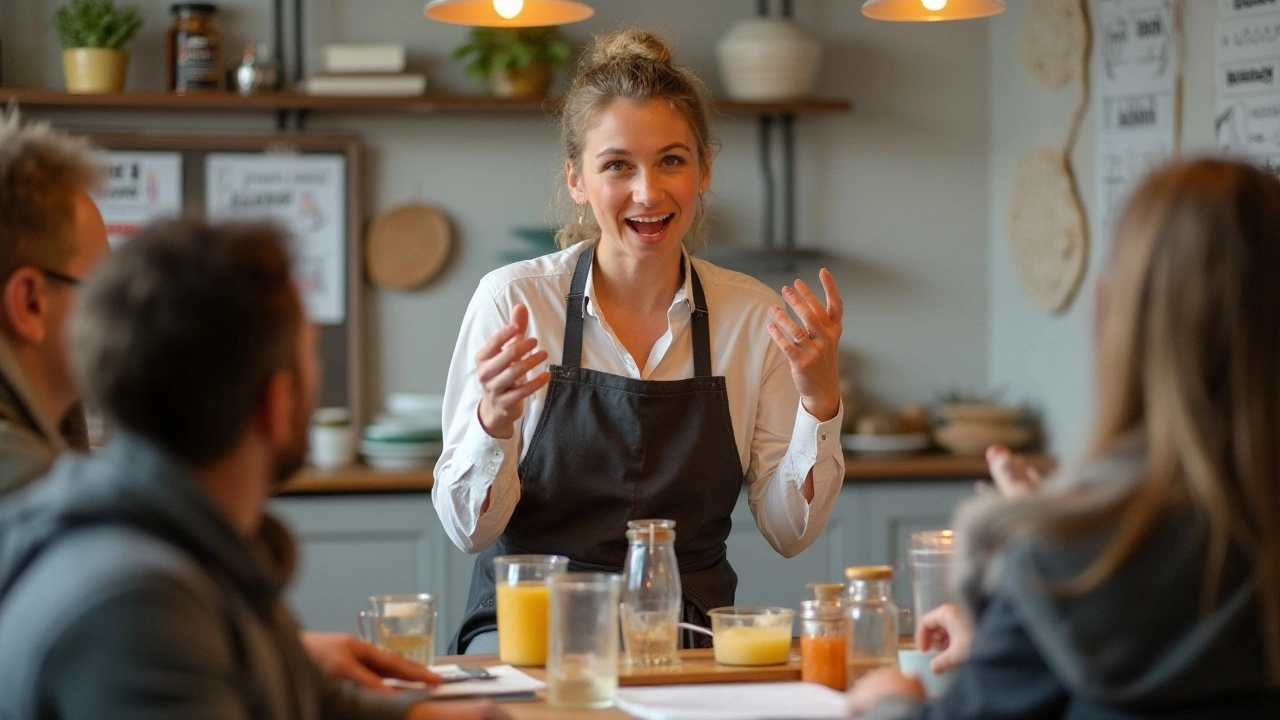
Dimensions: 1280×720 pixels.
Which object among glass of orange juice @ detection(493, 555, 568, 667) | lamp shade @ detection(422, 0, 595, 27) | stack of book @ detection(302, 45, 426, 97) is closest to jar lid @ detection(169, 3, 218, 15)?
stack of book @ detection(302, 45, 426, 97)

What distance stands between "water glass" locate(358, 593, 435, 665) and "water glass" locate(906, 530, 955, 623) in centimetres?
63

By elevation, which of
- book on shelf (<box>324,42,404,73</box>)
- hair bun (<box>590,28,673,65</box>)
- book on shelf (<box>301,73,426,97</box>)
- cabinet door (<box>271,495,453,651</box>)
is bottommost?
cabinet door (<box>271,495,453,651</box>)

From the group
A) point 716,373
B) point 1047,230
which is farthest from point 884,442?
point 716,373

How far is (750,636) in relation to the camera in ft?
6.30

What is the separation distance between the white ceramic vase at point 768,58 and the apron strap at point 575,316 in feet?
6.14

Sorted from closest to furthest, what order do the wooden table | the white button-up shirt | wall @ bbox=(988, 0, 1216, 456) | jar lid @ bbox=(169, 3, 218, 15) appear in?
the wooden table < the white button-up shirt < wall @ bbox=(988, 0, 1216, 456) < jar lid @ bbox=(169, 3, 218, 15)

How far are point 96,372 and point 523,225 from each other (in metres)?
3.30

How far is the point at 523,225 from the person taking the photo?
14.6 ft

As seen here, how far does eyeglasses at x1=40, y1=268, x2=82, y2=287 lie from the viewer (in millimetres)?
1689

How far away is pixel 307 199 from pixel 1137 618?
3.58 metres

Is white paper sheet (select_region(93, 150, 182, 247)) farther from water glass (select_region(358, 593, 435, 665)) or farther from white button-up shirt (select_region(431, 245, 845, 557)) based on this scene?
water glass (select_region(358, 593, 435, 665))

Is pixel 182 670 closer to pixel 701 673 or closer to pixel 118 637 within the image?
pixel 118 637

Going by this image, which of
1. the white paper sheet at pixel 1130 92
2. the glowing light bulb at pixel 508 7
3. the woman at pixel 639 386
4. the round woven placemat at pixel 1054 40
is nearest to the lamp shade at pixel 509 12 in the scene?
the glowing light bulb at pixel 508 7

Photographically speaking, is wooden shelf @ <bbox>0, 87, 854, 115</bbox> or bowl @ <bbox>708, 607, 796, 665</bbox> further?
wooden shelf @ <bbox>0, 87, 854, 115</bbox>
